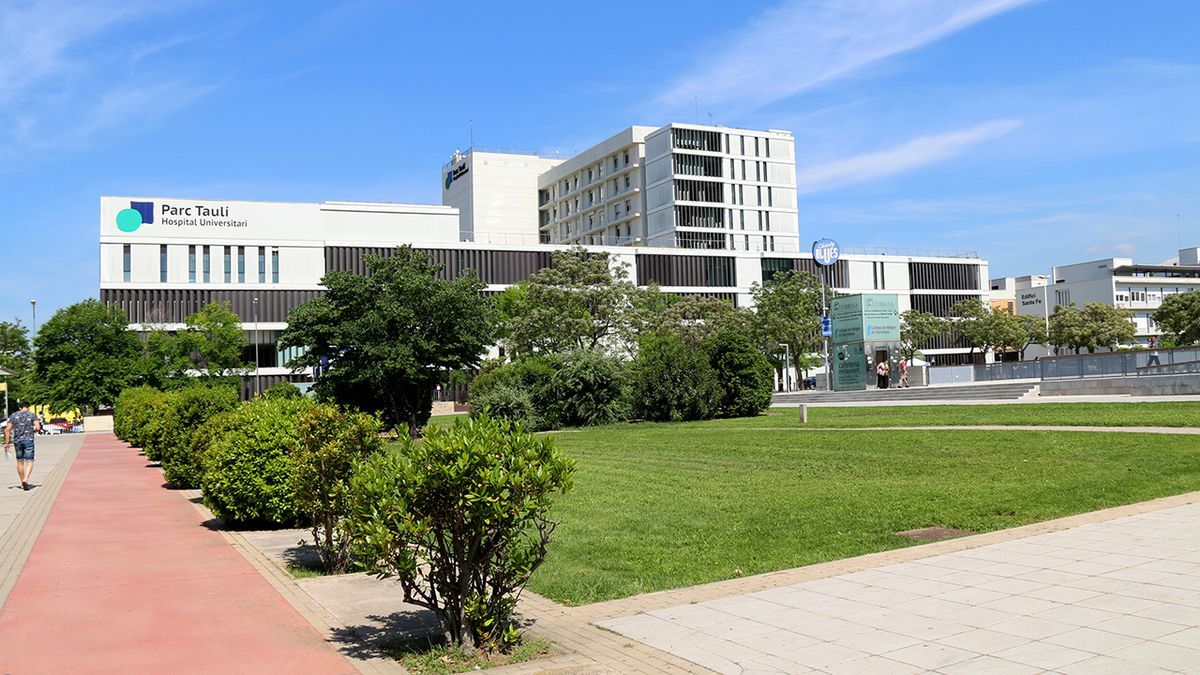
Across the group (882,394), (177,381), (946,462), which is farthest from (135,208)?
(946,462)

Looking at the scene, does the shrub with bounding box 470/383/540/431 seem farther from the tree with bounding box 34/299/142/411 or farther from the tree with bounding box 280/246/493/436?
the tree with bounding box 34/299/142/411

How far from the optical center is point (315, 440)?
978 centimetres

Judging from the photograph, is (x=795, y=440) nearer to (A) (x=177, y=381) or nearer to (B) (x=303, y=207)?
(A) (x=177, y=381)

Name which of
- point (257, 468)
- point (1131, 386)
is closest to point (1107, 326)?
point (1131, 386)

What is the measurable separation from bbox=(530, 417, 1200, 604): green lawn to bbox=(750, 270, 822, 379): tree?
5308 centimetres

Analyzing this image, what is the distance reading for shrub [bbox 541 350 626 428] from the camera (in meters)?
35.1

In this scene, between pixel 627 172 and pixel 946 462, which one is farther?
pixel 627 172

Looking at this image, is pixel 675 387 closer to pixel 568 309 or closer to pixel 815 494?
pixel 815 494

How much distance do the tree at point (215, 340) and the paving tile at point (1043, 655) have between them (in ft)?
213

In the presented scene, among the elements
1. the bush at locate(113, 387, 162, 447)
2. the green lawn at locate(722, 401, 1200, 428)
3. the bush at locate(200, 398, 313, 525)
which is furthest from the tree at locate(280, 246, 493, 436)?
the bush at locate(200, 398, 313, 525)

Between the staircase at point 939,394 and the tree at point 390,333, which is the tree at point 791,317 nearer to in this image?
the staircase at point 939,394

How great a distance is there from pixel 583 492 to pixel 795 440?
7389 millimetres

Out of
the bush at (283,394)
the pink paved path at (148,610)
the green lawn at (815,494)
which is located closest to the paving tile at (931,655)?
the green lawn at (815,494)

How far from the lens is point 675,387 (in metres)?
35.2
